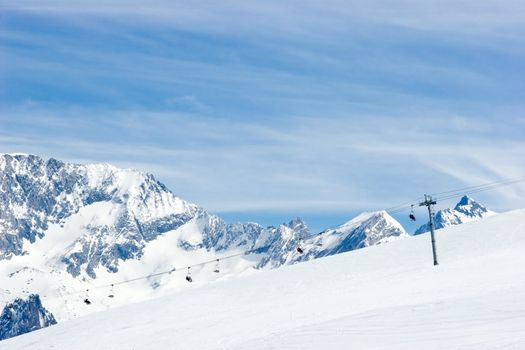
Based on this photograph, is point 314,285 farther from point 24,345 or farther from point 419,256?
point 24,345

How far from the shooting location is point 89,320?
64312mm

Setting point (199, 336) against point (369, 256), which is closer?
point (199, 336)

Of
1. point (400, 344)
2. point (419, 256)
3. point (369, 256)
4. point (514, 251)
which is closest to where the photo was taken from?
point (400, 344)

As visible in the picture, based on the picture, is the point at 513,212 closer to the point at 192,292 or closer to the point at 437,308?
the point at 192,292

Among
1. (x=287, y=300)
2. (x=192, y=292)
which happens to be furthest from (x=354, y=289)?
(x=192, y=292)

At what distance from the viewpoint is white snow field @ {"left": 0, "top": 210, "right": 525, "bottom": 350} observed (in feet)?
99.8

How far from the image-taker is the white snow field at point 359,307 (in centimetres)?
3042

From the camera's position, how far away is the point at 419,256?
63531mm

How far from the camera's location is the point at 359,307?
4053cm

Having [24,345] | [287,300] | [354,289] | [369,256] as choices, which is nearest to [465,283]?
[354,289]

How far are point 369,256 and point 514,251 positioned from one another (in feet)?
54.3

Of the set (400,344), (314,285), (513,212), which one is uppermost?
(513,212)

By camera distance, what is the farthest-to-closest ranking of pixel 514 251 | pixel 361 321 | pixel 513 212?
pixel 513 212 < pixel 514 251 < pixel 361 321

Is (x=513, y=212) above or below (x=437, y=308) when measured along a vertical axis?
above
